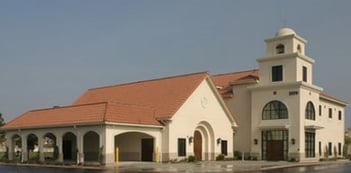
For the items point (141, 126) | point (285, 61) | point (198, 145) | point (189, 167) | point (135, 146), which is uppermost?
point (285, 61)

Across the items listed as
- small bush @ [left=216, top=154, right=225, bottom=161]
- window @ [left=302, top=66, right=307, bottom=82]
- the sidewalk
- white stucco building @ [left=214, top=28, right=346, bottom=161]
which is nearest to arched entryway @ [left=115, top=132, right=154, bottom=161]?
the sidewalk

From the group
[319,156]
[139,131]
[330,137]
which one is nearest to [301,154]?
[319,156]

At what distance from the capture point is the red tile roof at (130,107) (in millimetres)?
35938

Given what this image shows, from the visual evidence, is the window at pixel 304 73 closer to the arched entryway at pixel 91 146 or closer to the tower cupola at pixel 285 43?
the tower cupola at pixel 285 43

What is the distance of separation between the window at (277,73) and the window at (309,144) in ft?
18.7

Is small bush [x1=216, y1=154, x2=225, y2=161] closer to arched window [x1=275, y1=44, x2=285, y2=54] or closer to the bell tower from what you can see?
the bell tower

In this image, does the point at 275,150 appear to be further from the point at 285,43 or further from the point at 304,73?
the point at 285,43

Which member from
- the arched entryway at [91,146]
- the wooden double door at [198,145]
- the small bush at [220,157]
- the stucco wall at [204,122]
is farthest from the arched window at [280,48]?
the arched entryway at [91,146]

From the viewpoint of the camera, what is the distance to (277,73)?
4572cm

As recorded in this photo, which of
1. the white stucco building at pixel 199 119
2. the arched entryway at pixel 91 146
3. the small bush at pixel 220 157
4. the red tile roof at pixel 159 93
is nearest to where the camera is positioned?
the white stucco building at pixel 199 119

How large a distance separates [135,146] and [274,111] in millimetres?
14000

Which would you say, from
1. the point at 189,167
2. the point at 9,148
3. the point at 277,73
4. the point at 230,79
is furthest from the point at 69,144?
the point at 277,73

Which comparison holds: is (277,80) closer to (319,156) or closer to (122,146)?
(319,156)

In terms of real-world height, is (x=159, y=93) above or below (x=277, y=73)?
below
